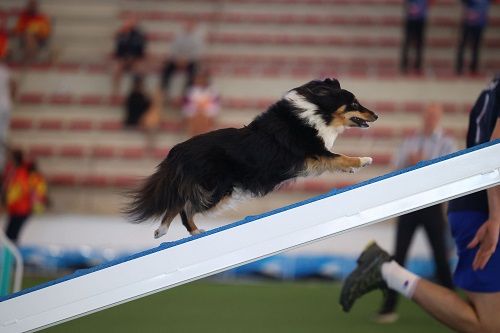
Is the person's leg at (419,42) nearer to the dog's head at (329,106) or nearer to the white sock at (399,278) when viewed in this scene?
the white sock at (399,278)

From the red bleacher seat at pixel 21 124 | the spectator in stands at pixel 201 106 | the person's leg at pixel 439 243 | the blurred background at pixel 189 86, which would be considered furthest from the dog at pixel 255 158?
the red bleacher seat at pixel 21 124

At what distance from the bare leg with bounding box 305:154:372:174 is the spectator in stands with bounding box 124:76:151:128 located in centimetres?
884

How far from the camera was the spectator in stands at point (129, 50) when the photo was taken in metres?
13.0

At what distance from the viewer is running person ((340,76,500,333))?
13.1 feet

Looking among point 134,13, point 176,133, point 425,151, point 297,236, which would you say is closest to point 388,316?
point 425,151

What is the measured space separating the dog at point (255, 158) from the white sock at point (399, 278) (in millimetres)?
987

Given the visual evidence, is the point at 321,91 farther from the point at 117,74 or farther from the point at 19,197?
the point at 117,74

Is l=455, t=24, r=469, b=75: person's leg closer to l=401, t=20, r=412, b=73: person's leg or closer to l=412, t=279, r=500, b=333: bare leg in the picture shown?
l=401, t=20, r=412, b=73: person's leg

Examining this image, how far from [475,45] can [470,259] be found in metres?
9.03

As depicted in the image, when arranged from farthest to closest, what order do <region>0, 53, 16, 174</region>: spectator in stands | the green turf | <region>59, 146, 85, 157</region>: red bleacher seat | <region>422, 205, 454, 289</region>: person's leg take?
<region>59, 146, 85, 157</region>: red bleacher seat → <region>0, 53, 16, 174</region>: spectator in stands → <region>422, 205, 454, 289</region>: person's leg → the green turf

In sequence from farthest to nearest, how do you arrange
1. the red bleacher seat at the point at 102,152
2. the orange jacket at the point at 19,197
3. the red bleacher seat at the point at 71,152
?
the red bleacher seat at the point at 71,152, the red bleacher seat at the point at 102,152, the orange jacket at the point at 19,197

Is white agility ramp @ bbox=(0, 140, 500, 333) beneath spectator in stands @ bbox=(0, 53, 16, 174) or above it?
above

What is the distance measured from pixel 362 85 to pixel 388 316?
6.60 m

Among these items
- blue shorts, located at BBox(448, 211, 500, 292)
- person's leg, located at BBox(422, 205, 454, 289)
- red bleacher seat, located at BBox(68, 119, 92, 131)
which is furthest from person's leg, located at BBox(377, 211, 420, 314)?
red bleacher seat, located at BBox(68, 119, 92, 131)
